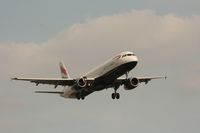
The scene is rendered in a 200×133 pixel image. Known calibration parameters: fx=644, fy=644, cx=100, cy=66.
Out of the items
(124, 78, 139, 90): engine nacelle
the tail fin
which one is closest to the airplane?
(124, 78, 139, 90): engine nacelle

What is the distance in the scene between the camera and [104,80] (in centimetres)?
9231

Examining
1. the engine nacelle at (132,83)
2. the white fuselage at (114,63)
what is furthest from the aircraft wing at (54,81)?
the engine nacelle at (132,83)

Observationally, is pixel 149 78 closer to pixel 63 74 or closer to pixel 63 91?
pixel 63 91

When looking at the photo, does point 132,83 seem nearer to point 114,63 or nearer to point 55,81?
point 114,63

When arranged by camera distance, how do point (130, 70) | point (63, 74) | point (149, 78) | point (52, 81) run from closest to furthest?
point (130, 70)
point (52, 81)
point (149, 78)
point (63, 74)

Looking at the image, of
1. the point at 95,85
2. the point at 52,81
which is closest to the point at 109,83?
the point at 95,85

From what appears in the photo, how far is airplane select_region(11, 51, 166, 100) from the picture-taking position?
89812mm

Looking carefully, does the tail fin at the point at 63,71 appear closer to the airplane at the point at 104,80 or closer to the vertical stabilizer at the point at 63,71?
the vertical stabilizer at the point at 63,71

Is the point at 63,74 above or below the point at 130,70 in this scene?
above

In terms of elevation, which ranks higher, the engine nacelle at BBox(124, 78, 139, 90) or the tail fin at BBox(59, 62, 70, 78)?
the tail fin at BBox(59, 62, 70, 78)

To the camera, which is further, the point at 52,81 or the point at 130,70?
the point at 52,81

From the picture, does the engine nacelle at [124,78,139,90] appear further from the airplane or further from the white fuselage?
the white fuselage

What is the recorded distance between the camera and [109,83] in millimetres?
93250

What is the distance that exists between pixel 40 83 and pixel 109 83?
10561 mm
